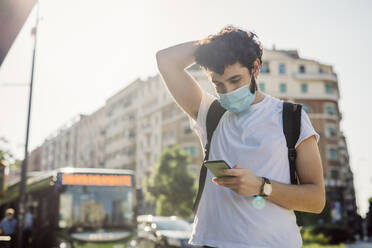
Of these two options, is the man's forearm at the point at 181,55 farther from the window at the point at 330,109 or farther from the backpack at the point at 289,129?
the window at the point at 330,109

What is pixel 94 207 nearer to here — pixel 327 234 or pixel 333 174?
pixel 327 234

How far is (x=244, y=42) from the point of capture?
2043 millimetres

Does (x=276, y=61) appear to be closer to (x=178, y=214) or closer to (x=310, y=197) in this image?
(x=178, y=214)

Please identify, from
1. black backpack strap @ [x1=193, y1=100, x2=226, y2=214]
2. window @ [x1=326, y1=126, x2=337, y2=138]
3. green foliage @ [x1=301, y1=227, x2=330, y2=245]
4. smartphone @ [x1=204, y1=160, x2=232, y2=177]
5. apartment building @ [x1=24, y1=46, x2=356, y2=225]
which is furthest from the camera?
window @ [x1=326, y1=126, x2=337, y2=138]

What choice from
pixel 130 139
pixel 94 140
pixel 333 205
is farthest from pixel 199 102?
pixel 94 140

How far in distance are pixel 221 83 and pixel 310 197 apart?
631mm

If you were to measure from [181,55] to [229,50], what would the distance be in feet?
1.34

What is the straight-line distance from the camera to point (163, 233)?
1580 cm

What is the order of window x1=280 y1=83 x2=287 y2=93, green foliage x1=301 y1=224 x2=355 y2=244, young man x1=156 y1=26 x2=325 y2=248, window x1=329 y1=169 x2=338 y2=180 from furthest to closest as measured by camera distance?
window x1=280 y1=83 x2=287 y2=93
window x1=329 y1=169 x2=338 y2=180
green foliage x1=301 y1=224 x2=355 y2=244
young man x1=156 y1=26 x2=325 y2=248

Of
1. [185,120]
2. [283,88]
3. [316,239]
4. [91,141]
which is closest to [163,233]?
[316,239]

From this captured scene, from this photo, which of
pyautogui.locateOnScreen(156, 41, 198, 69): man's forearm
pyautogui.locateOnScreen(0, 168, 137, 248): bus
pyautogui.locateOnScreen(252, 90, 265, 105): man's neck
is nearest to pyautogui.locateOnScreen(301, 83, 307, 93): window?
pyautogui.locateOnScreen(0, 168, 137, 248): bus

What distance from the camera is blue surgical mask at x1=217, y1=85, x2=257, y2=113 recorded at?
2.05 meters

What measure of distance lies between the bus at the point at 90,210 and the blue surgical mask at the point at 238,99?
37.5 feet

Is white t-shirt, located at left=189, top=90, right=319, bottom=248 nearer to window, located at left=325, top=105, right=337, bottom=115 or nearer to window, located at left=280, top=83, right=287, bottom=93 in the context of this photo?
window, located at left=280, top=83, right=287, bottom=93
